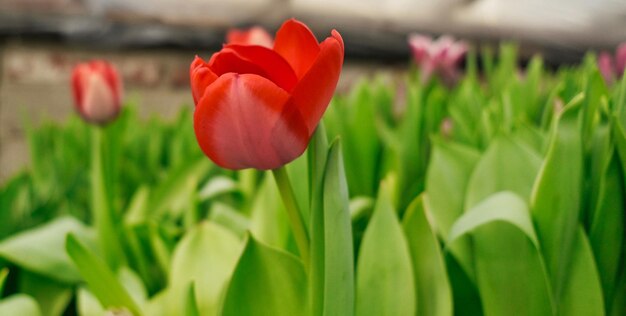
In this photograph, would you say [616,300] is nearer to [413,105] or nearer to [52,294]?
[413,105]

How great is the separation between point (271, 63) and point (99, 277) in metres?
0.22

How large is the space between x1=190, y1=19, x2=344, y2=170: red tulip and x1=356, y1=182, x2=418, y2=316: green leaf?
0.36ft

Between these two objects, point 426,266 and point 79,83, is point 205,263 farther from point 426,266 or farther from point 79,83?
point 79,83

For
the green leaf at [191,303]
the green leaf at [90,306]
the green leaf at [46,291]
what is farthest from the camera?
the green leaf at [46,291]

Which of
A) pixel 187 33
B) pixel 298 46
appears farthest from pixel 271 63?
pixel 187 33

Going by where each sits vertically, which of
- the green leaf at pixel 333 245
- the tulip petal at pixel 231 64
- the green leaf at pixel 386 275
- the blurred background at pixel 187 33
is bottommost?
the blurred background at pixel 187 33

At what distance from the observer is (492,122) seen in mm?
563

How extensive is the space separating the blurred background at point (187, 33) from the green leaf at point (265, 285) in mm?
1587

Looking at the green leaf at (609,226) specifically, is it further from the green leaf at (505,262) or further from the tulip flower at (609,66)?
the tulip flower at (609,66)

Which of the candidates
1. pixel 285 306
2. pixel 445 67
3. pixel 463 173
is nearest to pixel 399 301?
pixel 285 306

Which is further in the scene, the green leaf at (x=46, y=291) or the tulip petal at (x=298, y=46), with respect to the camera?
the green leaf at (x=46, y=291)

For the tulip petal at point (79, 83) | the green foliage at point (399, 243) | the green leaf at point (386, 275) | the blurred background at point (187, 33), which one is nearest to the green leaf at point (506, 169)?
the green foliage at point (399, 243)

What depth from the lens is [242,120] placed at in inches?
10.2

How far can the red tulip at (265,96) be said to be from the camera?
25cm
